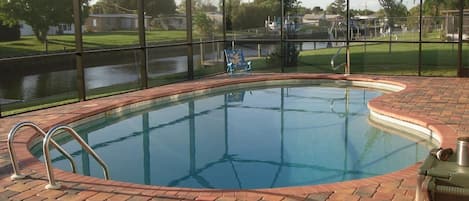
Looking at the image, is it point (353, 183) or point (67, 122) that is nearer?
point (353, 183)

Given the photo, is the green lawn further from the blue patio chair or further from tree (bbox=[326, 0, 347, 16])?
tree (bbox=[326, 0, 347, 16])

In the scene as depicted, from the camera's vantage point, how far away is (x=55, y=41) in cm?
2295

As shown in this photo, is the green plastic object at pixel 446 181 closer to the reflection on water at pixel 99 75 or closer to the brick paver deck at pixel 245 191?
the brick paver deck at pixel 245 191

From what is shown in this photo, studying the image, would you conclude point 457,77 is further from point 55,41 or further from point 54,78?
point 55,41

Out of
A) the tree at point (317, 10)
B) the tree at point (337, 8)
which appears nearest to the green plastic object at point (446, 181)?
the tree at point (337, 8)

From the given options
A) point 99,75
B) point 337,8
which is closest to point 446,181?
point 337,8

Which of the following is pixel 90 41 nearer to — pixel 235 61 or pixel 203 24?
pixel 203 24

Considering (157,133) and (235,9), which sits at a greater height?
(235,9)

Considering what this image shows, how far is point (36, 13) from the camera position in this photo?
943 inches

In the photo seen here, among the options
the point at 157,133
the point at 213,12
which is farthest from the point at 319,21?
the point at 157,133

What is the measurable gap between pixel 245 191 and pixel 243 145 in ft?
7.47

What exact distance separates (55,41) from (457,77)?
18378mm

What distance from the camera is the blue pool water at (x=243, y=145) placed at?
471 cm

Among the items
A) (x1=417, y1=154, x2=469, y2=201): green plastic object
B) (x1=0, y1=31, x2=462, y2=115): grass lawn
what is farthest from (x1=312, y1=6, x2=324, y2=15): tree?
(x1=417, y1=154, x2=469, y2=201): green plastic object
